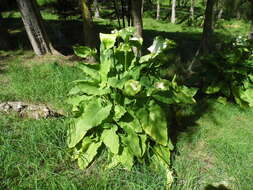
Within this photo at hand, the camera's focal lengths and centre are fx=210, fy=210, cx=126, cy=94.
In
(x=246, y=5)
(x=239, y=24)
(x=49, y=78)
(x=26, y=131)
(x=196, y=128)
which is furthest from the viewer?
(x=239, y=24)

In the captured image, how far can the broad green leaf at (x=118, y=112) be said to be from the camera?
2.08 metres

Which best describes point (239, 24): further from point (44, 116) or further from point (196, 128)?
point (44, 116)

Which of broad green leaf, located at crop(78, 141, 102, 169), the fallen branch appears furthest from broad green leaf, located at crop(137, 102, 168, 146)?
the fallen branch

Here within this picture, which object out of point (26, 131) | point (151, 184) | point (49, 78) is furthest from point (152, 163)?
point (49, 78)

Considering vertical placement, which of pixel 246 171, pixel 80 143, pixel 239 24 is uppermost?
pixel 80 143

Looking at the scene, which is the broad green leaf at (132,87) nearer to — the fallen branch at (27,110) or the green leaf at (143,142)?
the green leaf at (143,142)

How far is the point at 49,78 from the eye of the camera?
12.8 ft

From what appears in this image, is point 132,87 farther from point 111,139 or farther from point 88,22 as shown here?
point 88,22

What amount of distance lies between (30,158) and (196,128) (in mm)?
2153

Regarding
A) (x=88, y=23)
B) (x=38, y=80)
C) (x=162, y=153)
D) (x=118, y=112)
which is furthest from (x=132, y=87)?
(x=88, y=23)

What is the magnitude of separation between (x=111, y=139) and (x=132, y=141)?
206 millimetres

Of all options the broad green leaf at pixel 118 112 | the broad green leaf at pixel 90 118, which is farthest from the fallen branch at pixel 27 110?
the broad green leaf at pixel 118 112

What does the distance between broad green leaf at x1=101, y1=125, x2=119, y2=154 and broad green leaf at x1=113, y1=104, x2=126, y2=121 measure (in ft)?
0.31

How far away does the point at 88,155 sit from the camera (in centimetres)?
217
